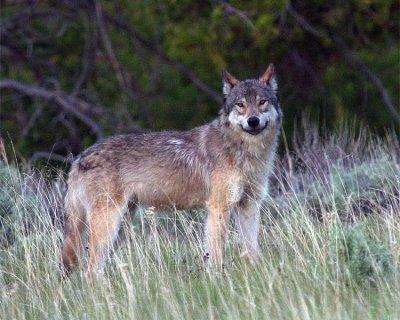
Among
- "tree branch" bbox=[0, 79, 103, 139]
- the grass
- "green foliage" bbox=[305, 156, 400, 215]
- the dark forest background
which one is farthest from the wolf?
the dark forest background

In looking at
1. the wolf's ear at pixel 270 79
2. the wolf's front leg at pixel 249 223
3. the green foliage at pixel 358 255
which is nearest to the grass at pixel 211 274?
the green foliage at pixel 358 255

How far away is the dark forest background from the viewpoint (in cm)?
1630

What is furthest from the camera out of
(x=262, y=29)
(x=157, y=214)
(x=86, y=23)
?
(x=86, y=23)

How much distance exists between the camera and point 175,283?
23.6 feet

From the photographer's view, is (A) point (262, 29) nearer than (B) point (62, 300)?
No

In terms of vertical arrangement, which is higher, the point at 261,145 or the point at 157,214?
the point at 261,145

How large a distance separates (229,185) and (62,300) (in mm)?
2028

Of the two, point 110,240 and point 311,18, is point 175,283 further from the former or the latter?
point 311,18

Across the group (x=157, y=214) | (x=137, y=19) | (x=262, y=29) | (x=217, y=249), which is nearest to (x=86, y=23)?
(x=137, y=19)

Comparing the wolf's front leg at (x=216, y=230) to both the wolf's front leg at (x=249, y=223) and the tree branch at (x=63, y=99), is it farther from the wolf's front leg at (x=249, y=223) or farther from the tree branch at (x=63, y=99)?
the tree branch at (x=63, y=99)

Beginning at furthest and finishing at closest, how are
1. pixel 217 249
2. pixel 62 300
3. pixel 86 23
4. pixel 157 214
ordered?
pixel 86 23, pixel 157 214, pixel 217 249, pixel 62 300

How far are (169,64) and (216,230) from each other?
29.0 feet

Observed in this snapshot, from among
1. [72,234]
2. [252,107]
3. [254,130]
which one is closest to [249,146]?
[254,130]

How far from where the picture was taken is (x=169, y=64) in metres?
16.9
